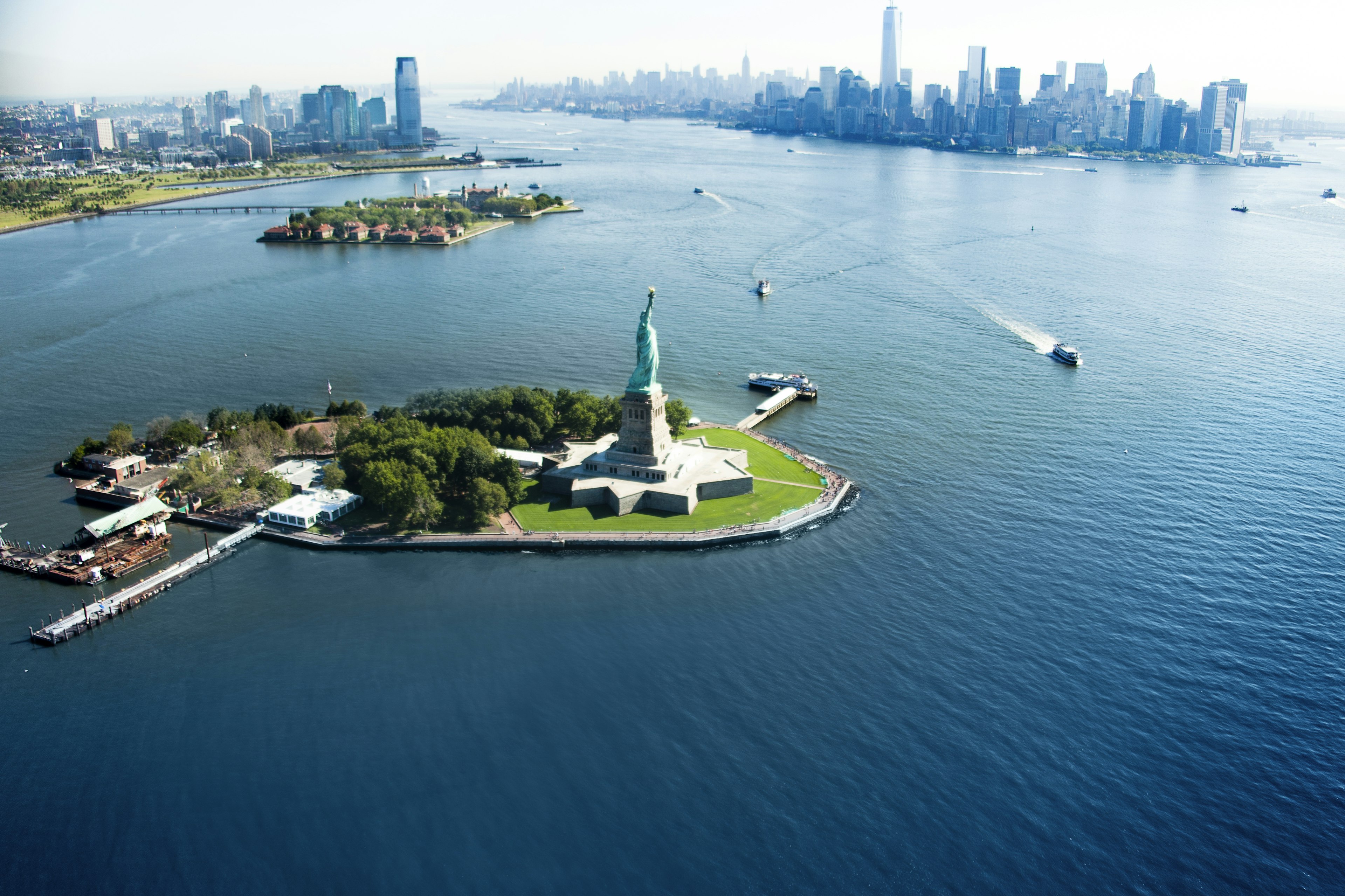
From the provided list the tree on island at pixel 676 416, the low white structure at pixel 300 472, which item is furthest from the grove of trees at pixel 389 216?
the tree on island at pixel 676 416

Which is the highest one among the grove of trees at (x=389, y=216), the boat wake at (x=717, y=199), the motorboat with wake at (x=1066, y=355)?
the boat wake at (x=717, y=199)

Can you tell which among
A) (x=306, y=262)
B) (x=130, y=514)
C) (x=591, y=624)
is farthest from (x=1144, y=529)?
(x=306, y=262)

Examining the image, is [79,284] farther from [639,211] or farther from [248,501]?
[639,211]

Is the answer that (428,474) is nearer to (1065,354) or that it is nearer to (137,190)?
(1065,354)

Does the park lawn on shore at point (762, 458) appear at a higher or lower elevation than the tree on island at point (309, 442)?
lower

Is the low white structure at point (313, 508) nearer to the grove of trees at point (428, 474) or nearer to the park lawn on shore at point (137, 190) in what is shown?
the grove of trees at point (428, 474)

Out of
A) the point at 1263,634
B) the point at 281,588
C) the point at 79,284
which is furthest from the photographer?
the point at 79,284

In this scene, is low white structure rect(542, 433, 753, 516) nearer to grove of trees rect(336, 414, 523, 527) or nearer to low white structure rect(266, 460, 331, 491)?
grove of trees rect(336, 414, 523, 527)
